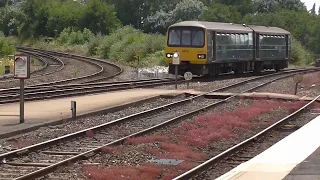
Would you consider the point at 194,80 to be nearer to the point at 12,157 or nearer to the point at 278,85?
the point at 278,85

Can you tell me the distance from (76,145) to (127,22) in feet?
325

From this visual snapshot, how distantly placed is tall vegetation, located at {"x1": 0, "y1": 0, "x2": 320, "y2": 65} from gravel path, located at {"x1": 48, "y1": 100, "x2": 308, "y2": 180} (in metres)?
31.5

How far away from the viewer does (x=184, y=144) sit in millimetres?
14320

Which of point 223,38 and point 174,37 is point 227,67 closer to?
point 223,38

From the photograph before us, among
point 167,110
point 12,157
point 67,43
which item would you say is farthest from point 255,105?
point 67,43

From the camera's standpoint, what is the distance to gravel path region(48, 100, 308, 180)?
1102 cm

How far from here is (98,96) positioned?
2364 centimetres

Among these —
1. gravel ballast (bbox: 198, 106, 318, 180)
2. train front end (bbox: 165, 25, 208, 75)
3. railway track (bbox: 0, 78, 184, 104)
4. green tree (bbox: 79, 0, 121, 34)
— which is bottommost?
gravel ballast (bbox: 198, 106, 318, 180)

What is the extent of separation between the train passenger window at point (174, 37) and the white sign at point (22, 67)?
19.1 meters

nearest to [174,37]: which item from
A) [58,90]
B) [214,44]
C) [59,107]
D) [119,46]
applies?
[214,44]

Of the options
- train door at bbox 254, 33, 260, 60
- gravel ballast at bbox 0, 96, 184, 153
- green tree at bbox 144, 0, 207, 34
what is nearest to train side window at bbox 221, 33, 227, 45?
train door at bbox 254, 33, 260, 60

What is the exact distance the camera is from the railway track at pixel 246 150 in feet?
37.3

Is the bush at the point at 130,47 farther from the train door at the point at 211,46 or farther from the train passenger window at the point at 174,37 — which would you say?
the train door at the point at 211,46

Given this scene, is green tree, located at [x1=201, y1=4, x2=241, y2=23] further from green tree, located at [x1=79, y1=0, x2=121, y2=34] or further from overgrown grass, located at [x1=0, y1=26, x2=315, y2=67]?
overgrown grass, located at [x1=0, y1=26, x2=315, y2=67]
